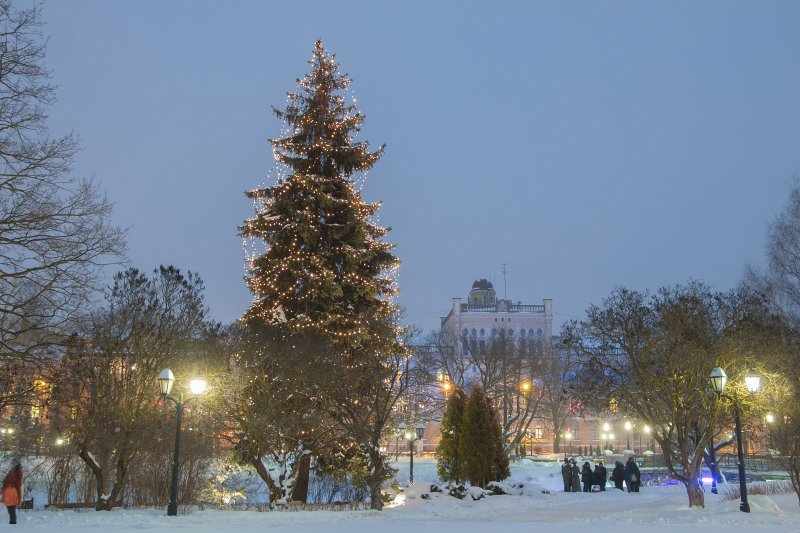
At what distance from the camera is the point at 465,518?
66.1 feet

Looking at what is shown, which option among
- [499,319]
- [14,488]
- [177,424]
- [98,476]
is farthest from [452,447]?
[499,319]

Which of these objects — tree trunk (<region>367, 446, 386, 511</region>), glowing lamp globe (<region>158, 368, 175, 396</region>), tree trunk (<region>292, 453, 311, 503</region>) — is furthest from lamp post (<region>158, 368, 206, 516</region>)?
tree trunk (<region>292, 453, 311, 503</region>)

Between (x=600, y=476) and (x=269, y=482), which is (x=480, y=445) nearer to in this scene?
(x=600, y=476)

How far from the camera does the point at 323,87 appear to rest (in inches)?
1096

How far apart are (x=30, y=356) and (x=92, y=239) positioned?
305 centimetres

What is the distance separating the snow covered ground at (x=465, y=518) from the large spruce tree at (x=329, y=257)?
128 inches

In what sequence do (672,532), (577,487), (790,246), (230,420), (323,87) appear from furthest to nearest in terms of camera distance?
(790,246), (577,487), (323,87), (230,420), (672,532)

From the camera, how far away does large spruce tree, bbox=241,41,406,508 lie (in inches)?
923

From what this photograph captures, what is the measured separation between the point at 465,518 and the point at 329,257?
10.2 metres

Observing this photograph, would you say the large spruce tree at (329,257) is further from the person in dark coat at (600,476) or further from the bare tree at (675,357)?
the person in dark coat at (600,476)

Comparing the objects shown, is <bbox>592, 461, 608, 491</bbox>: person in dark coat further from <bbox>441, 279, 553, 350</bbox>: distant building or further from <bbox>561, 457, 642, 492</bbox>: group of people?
<bbox>441, 279, 553, 350</bbox>: distant building

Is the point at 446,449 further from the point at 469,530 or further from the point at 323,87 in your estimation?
the point at 323,87

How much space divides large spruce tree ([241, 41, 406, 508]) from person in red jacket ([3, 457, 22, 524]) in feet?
27.3

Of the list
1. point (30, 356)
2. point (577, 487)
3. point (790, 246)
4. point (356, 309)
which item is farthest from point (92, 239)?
point (790, 246)
